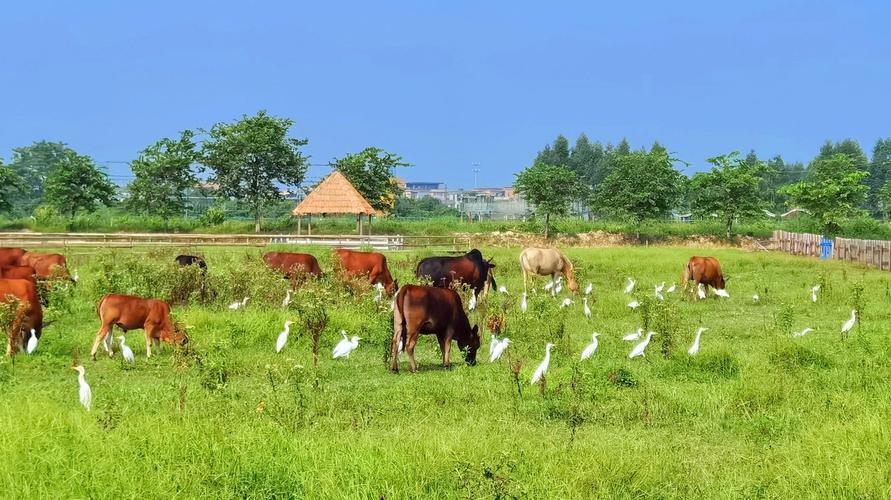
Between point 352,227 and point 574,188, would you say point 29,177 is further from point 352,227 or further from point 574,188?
point 574,188

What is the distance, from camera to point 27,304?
1175 centimetres

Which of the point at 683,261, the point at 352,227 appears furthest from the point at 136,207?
the point at 683,261

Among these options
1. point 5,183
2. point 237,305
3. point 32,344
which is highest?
point 5,183

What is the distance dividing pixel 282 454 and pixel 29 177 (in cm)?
10520

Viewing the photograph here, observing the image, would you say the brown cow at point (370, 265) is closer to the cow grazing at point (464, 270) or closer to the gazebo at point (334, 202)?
the cow grazing at point (464, 270)

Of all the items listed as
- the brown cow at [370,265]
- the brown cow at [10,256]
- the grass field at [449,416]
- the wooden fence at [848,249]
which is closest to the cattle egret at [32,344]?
the grass field at [449,416]

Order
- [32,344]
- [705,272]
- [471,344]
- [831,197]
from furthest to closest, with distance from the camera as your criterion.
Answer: [831,197] < [705,272] < [471,344] < [32,344]

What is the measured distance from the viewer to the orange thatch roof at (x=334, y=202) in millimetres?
41062

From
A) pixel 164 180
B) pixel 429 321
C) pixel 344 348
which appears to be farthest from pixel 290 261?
pixel 164 180

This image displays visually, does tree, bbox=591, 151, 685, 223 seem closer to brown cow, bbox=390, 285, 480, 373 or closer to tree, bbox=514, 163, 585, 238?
tree, bbox=514, 163, 585, 238

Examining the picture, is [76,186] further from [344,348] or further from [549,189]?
[344,348]

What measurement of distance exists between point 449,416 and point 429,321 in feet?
10.6

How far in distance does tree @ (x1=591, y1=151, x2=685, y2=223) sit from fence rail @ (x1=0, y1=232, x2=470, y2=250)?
1941 cm

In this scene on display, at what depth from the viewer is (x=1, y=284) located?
42.8ft
